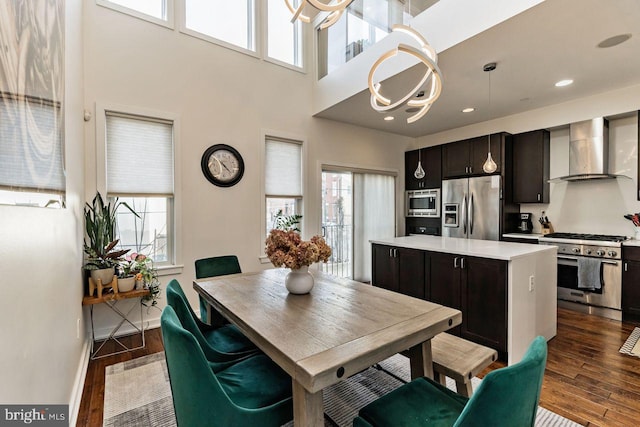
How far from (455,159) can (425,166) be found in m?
0.62

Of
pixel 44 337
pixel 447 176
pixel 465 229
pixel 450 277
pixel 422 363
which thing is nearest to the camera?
pixel 44 337

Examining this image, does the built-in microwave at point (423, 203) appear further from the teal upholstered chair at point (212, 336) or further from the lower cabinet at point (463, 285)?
the teal upholstered chair at point (212, 336)

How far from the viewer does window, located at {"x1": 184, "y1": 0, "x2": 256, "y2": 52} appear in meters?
3.71

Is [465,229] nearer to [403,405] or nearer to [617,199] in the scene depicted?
[617,199]

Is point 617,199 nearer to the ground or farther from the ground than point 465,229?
farther from the ground

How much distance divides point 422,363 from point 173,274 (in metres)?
3.00

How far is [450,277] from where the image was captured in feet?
9.78

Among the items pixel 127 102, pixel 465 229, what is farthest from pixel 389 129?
pixel 127 102

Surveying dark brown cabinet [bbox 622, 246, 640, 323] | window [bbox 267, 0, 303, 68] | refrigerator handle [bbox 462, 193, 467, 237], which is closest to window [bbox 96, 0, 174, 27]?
window [bbox 267, 0, 303, 68]

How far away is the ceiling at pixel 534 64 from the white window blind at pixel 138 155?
2.33 m

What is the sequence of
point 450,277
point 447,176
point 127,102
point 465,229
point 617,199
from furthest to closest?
1. point 447,176
2. point 465,229
3. point 617,199
4. point 127,102
5. point 450,277

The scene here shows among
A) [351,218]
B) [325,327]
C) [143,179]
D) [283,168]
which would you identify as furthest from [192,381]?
[351,218]

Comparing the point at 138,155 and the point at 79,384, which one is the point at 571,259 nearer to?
the point at 79,384

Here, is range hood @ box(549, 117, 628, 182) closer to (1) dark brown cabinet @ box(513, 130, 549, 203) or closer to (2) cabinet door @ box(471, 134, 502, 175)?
(1) dark brown cabinet @ box(513, 130, 549, 203)
